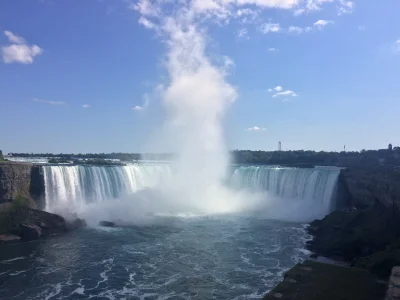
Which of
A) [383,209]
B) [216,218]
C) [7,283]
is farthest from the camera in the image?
[216,218]

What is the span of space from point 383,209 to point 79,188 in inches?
879

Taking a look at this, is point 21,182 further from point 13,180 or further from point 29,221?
point 29,221

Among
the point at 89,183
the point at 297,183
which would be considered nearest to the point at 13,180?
the point at 89,183

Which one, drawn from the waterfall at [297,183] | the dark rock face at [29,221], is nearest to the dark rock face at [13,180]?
the dark rock face at [29,221]

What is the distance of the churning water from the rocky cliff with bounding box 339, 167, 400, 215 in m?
1.66

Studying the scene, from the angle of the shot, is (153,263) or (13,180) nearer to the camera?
(153,263)

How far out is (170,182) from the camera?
1478 inches

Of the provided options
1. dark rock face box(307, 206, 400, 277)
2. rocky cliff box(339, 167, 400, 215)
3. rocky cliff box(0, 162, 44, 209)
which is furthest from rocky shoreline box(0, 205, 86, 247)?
rocky cliff box(339, 167, 400, 215)

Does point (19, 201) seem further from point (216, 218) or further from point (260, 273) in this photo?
point (260, 273)

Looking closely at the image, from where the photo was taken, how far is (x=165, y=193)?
115ft

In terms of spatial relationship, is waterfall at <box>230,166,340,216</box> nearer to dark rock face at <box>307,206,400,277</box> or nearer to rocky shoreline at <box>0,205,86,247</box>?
dark rock face at <box>307,206,400,277</box>

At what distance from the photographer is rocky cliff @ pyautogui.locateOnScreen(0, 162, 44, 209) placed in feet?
83.7

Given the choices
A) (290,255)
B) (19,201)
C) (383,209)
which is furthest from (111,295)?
(383,209)

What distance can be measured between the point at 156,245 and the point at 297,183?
18.4 meters
